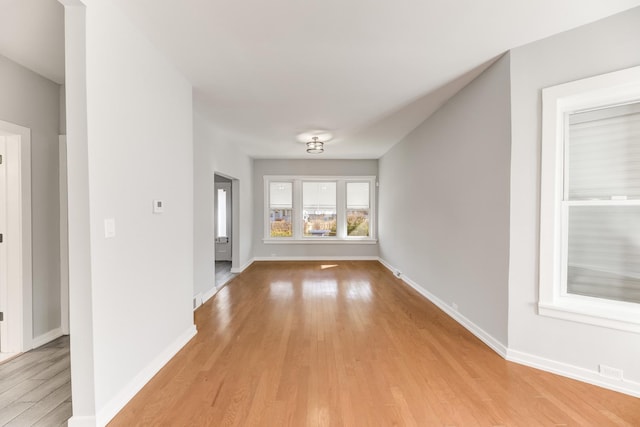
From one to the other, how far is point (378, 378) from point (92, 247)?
2204 mm

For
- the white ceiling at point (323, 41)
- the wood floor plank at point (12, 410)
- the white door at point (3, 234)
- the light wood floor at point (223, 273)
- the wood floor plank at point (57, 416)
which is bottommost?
the light wood floor at point (223, 273)

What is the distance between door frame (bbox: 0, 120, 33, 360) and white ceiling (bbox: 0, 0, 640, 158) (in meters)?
0.80

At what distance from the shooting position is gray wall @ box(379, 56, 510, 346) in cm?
254

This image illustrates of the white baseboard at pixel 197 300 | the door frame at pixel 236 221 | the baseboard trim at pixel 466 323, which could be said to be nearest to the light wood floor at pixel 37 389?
the white baseboard at pixel 197 300

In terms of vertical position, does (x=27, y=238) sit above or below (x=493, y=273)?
above

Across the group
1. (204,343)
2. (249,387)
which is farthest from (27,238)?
(249,387)

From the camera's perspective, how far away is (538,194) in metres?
2.31

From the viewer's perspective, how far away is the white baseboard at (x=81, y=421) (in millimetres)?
1648

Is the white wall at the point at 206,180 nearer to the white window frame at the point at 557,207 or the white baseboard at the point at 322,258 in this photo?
the white baseboard at the point at 322,258

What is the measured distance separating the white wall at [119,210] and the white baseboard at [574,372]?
306cm

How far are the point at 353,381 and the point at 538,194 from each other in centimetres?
215

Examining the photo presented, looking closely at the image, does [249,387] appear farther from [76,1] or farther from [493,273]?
[76,1]

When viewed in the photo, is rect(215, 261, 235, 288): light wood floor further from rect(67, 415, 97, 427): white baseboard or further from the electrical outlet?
the electrical outlet

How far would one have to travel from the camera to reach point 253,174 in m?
7.30
